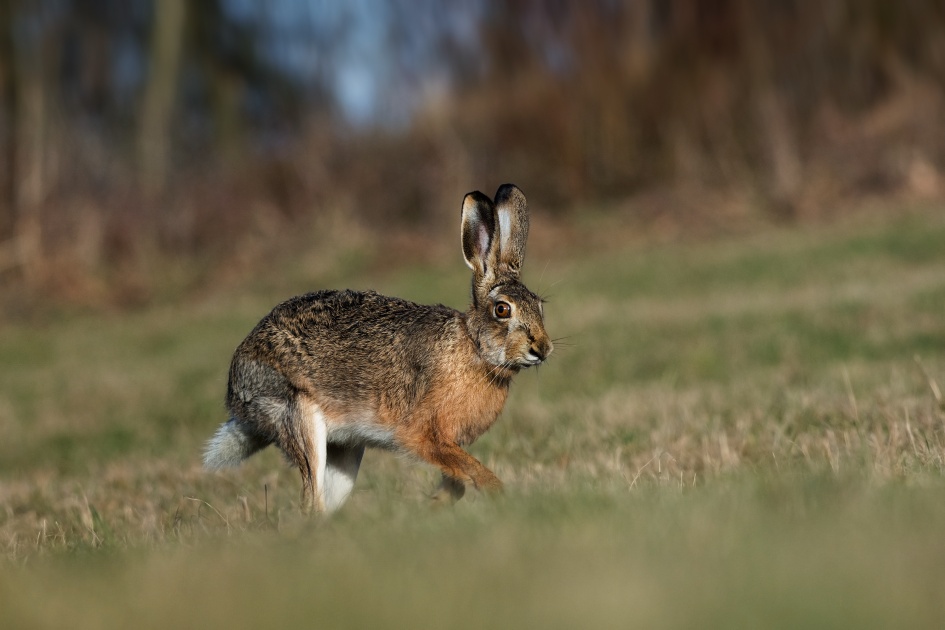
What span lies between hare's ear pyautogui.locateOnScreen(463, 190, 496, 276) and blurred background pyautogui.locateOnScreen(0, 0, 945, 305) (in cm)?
1347

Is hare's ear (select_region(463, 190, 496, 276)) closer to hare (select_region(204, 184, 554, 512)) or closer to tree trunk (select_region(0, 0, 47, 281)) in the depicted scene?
hare (select_region(204, 184, 554, 512))

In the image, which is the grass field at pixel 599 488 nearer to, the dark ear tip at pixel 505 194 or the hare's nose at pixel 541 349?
the hare's nose at pixel 541 349

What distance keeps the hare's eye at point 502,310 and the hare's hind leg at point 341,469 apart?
106 centimetres

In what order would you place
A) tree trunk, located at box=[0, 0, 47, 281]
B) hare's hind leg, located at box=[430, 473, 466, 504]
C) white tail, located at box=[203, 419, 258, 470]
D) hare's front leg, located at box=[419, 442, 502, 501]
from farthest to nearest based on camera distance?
1. tree trunk, located at box=[0, 0, 47, 281]
2. white tail, located at box=[203, 419, 258, 470]
3. hare's hind leg, located at box=[430, 473, 466, 504]
4. hare's front leg, located at box=[419, 442, 502, 501]

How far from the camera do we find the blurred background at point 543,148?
770 inches

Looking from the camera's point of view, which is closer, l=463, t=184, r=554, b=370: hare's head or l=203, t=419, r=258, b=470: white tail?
l=463, t=184, r=554, b=370: hare's head

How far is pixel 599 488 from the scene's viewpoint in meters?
4.18

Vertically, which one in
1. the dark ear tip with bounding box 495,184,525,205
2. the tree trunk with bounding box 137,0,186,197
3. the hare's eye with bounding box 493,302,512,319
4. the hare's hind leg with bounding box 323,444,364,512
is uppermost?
the tree trunk with bounding box 137,0,186,197

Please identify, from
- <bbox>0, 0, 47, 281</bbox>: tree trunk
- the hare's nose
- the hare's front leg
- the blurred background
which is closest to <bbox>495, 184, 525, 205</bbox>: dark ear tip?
the hare's nose

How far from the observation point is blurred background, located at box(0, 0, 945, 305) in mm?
19562

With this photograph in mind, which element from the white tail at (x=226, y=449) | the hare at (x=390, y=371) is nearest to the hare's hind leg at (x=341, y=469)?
the hare at (x=390, y=371)

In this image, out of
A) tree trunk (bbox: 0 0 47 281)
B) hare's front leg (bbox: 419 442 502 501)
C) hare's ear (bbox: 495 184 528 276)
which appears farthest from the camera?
tree trunk (bbox: 0 0 47 281)

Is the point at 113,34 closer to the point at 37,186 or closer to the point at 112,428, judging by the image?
the point at 37,186

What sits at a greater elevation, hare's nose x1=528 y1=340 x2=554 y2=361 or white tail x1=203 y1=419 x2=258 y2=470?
hare's nose x1=528 y1=340 x2=554 y2=361
